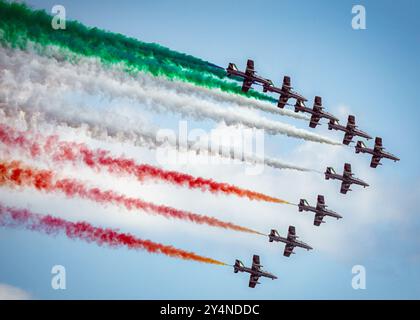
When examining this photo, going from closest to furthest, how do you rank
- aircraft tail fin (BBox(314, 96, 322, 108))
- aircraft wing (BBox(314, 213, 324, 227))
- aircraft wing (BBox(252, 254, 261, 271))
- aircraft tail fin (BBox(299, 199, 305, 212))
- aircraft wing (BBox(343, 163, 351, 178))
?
aircraft tail fin (BBox(314, 96, 322, 108))
aircraft wing (BBox(252, 254, 261, 271))
aircraft tail fin (BBox(299, 199, 305, 212))
aircraft wing (BBox(343, 163, 351, 178))
aircraft wing (BBox(314, 213, 324, 227))

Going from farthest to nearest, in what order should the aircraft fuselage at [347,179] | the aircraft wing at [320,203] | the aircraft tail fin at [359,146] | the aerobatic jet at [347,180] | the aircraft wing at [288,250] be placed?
1. the aircraft wing at [320,203]
2. the aerobatic jet at [347,180]
3. the aircraft tail fin at [359,146]
4. the aircraft wing at [288,250]
5. the aircraft fuselage at [347,179]

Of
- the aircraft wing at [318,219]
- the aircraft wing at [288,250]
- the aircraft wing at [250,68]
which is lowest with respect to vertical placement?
the aircraft wing at [288,250]

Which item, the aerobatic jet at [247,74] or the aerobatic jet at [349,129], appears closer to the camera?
the aerobatic jet at [247,74]

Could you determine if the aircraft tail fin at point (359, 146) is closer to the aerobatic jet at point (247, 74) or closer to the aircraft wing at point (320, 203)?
the aircraft wing at point (320, 203)

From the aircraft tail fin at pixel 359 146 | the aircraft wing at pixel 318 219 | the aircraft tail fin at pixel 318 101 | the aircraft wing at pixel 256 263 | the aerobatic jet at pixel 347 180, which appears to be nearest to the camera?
the aircraft tail fin at pixel 318 101

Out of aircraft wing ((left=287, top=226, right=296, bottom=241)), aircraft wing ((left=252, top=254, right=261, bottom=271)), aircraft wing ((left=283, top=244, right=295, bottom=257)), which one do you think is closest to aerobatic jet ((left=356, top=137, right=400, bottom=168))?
aircraft wing ((left=287, top=226, right=296, bottom=241))

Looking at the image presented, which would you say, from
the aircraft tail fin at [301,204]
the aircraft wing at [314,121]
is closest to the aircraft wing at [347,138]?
the aircraft wing at [314,121]

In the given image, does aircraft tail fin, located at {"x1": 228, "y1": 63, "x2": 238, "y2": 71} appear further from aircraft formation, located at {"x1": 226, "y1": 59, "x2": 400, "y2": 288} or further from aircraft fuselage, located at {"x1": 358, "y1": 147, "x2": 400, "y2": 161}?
aircraft fuselage, located at {"x1": 358, "y1": 147, "x2": 400, "y2": 161}
